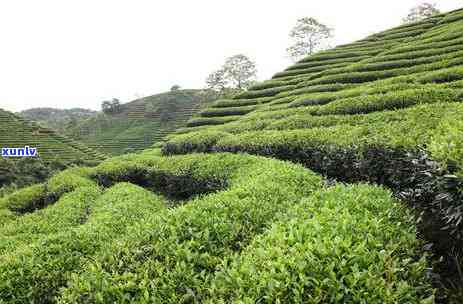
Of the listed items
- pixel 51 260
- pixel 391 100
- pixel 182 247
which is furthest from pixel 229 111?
pixel 182 247

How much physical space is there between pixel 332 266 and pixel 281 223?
Result: 1.49 metres

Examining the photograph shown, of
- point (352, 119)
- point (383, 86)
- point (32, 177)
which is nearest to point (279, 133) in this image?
point (352, 119)

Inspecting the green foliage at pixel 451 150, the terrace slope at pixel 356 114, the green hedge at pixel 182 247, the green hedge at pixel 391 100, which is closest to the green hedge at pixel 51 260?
the green hedge at pixel 182 247

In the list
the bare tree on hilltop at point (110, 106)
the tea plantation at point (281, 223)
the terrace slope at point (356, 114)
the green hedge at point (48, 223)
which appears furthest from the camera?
the bare tree on hilltop at point (110, 106)

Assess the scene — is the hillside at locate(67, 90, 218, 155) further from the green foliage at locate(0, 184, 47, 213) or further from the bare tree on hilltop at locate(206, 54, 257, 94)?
the green foliage at locate(0, 184, 47, 213)

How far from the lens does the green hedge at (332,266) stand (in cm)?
299

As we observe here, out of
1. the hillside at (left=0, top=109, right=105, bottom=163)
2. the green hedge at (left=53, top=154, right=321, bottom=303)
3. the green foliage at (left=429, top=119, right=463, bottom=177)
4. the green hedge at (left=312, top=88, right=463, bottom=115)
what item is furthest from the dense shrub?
the hillside at (left=0, top=109, right=105, bottom=163)

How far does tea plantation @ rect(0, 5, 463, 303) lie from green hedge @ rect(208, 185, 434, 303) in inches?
0.6

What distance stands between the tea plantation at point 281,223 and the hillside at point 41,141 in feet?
150

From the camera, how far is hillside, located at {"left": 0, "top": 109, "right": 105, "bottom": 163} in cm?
5614

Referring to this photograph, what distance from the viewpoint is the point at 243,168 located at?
1006 centimetres

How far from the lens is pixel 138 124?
274 feet

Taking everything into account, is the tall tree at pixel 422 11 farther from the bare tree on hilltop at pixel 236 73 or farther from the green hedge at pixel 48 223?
the green hedge at pixel 48 223

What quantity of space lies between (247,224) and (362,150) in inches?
162
